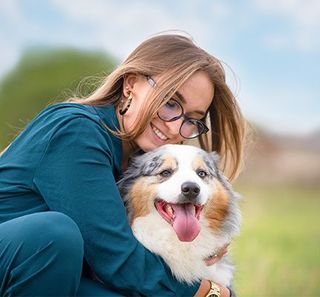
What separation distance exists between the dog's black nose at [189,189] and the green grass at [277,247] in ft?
1.90

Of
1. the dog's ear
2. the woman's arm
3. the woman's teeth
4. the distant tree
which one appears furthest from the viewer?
the distant tree

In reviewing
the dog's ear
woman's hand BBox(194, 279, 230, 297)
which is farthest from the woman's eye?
woman's hand BBox(194, 279, 230, 297)

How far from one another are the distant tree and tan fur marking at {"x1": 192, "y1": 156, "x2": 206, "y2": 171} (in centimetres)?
2581

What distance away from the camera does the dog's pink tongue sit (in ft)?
12.5

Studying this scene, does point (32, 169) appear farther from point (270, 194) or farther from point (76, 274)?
point (270, 194)

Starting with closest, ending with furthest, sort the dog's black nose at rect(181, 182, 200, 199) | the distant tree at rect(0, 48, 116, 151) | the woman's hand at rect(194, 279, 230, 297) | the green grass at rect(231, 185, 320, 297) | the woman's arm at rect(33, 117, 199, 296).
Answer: the woman's arm at rect(33, 117, 199, 296), the dog's black nose at rect(181, 182, 200, 199), the woman's hand at rect(194, 279, 230, 297), the green grass at rect(231, 185, 320, 297), the distant tree at rect(0, 48, 116, 151)

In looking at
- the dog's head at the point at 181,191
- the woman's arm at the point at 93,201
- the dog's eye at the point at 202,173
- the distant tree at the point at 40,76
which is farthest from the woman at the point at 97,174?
the distant tree at the point at 40,76

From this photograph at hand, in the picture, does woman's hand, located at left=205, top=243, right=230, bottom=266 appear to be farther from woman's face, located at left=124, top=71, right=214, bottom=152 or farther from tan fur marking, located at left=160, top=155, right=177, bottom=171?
woman's face, located at left=124, top=71, right=214, bottom=152

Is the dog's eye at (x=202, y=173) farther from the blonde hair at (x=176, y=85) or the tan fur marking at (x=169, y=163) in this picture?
the blonde hair at (x=176, y=85)

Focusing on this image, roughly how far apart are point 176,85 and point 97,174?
25.4 inches

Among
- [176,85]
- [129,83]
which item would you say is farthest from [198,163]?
[129,83]

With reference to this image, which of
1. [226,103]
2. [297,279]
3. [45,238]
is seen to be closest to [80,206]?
[45,238]

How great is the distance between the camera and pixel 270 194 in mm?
18109

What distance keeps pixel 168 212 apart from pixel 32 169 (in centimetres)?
70
